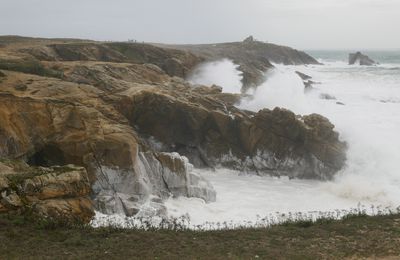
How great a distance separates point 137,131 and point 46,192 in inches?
383

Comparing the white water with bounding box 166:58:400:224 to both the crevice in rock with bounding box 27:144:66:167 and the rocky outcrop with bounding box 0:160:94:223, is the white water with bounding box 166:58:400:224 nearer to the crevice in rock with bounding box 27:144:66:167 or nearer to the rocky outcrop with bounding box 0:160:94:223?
the crevice in rock with bounding box 27:144:66:167

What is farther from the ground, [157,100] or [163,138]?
[157,100]

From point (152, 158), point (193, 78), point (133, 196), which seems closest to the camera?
point (133, 196)

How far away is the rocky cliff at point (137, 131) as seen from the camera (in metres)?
15.3

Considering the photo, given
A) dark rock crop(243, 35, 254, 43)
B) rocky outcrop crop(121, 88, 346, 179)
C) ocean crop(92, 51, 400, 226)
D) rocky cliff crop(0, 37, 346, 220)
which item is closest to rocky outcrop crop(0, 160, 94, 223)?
rocky cliff crop(0, 37, 346, 220)

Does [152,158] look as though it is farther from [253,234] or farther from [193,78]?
[193,78]

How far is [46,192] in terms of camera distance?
11.5 meters

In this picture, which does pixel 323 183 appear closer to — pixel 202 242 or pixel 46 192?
pixel 202 242

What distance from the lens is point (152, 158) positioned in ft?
56.2

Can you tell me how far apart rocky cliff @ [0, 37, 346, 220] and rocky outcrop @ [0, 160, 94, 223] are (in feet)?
7.29

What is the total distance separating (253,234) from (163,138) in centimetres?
1159

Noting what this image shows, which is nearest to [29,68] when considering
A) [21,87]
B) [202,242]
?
[21,87]

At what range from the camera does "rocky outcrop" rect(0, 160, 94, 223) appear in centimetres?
1088

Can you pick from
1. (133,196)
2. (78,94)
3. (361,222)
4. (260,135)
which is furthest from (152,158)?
(361,222)
